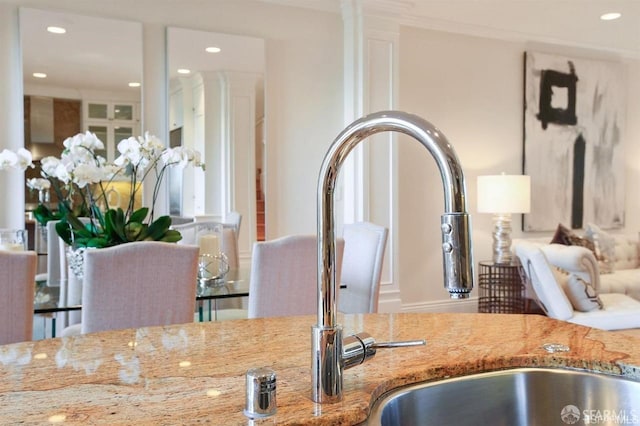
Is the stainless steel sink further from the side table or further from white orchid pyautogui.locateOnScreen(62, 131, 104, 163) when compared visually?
the side table

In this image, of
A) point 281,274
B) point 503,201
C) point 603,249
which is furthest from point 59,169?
point 603,249

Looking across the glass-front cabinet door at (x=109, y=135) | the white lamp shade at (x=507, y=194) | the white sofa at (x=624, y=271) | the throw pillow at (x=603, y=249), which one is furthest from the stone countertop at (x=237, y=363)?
the throw pillow at (x=603, y=249)

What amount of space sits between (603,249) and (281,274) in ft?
12.2

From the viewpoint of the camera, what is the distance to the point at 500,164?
529 cm

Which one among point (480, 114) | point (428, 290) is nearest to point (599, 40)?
point (480, 114)

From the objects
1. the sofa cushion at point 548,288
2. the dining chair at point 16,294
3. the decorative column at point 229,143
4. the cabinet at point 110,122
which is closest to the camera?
the dining chair at point 16,294

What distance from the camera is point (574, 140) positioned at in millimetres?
5574

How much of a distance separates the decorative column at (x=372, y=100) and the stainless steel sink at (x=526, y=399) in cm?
343

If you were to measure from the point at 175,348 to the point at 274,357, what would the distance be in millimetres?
214

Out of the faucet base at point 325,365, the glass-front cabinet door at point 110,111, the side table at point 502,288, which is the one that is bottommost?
the side table at point 502,288

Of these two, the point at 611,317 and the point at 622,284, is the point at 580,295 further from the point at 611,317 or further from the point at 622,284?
the point at 622,284

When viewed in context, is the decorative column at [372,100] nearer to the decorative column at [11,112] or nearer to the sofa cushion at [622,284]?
the sofa cushion at [622,284]

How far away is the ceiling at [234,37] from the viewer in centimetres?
365

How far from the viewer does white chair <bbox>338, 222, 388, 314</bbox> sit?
294 centimetres
